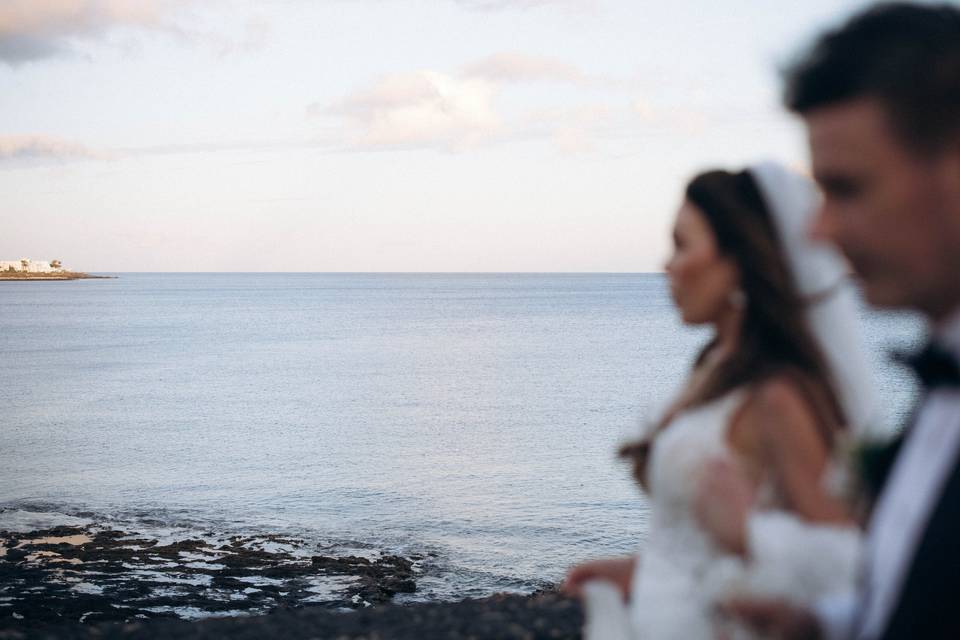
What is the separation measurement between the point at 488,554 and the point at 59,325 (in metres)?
105

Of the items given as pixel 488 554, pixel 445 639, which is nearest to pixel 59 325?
pixel 488 554

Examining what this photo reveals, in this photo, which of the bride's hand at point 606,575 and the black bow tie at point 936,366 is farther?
the bride's hand at point 606,575

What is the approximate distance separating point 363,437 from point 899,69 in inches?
1627

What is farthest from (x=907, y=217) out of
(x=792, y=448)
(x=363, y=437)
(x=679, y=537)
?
(x=363, y=437)

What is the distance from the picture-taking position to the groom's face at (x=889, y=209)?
1.42 metres

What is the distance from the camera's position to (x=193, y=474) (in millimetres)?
34219

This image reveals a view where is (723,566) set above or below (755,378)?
below

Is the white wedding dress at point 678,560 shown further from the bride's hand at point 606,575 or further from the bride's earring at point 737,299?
the bride's earring at point 737,299

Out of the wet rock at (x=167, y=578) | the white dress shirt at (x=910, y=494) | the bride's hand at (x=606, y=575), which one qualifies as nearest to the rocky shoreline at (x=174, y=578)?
the wet rock at (x=167, y=578)

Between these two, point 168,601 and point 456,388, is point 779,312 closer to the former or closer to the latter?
point 168,601

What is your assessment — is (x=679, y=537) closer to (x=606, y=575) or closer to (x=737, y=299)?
(x=606, y=575)

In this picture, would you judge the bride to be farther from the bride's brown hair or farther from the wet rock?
the wet rock

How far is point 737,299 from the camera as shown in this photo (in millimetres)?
3391

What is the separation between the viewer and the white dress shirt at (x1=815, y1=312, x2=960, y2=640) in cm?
144
